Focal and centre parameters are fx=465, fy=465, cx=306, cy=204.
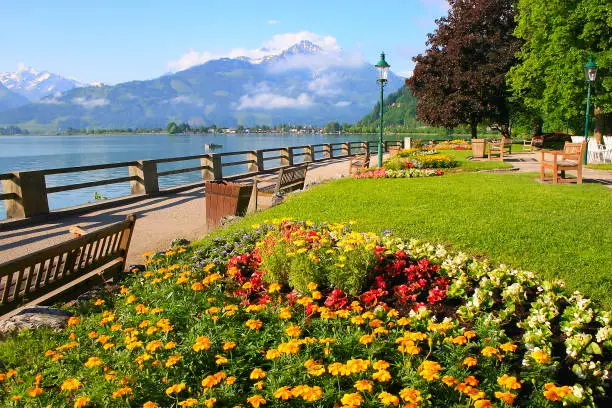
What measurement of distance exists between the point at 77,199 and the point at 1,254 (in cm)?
1910

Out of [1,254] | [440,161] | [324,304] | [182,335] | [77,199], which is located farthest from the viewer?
[77,199]

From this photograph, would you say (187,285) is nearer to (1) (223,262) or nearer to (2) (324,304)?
(1) (223,262)

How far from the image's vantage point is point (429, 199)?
1044cm

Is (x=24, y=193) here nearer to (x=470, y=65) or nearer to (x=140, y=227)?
(x=140, y=227)

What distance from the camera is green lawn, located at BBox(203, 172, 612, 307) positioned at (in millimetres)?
5727

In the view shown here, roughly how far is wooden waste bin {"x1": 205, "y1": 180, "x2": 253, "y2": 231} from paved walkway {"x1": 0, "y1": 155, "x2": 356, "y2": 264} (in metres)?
0.37

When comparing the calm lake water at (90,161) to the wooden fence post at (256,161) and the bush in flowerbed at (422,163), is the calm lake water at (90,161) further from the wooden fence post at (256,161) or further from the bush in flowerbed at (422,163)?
the bush in flowerbed at (422,163)

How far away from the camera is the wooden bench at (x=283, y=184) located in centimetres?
1115

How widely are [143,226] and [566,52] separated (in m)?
23.9

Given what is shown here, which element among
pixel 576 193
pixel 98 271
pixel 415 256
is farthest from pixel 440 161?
pixel 98 271

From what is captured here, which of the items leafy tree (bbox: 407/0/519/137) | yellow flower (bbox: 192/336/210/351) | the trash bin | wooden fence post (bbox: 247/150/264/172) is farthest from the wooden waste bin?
leafy tree (bbox: 407/0/519/137)

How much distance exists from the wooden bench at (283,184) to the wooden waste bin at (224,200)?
390 millimetres

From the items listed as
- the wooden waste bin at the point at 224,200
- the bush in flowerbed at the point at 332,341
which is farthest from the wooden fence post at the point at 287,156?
the bush in flowerbed at the point at 332,341

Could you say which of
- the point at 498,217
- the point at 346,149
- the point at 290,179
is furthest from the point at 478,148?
the point at 498,217
